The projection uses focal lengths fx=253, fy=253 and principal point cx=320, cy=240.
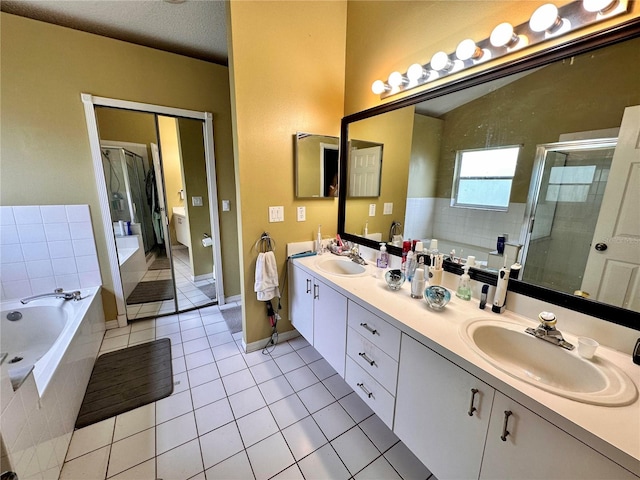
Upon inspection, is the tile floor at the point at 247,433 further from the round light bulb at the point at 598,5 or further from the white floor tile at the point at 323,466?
the round light bulb at the point at 598,5

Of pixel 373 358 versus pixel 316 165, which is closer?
pixel 373 358

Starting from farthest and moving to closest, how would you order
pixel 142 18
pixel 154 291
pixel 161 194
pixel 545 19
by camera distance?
pixel 154 291, pixel 161 194, pixel 142 18, pixel 545 19

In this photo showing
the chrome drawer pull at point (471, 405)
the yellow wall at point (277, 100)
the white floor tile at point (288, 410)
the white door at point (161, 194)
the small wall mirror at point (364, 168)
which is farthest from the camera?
the white door at point (161, 194)

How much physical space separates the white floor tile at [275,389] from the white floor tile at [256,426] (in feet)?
0.32

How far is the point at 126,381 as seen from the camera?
1842 mm

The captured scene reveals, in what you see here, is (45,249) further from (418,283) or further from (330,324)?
(418,283)

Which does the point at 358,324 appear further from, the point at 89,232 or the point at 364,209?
the point at 89,232

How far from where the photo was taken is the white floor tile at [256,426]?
1.44 m

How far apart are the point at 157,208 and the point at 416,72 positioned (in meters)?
2.59

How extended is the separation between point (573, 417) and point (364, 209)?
5.36 feet

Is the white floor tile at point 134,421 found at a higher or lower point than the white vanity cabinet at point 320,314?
lower

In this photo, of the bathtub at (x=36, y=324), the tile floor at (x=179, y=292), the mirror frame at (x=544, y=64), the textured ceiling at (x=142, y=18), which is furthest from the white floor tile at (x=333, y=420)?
the textured ceiling at (x=142, y=18)

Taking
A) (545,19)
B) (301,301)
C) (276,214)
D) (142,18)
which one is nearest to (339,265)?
(301,301)

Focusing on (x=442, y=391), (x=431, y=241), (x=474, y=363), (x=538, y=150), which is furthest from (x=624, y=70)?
(x=442, y=391)
